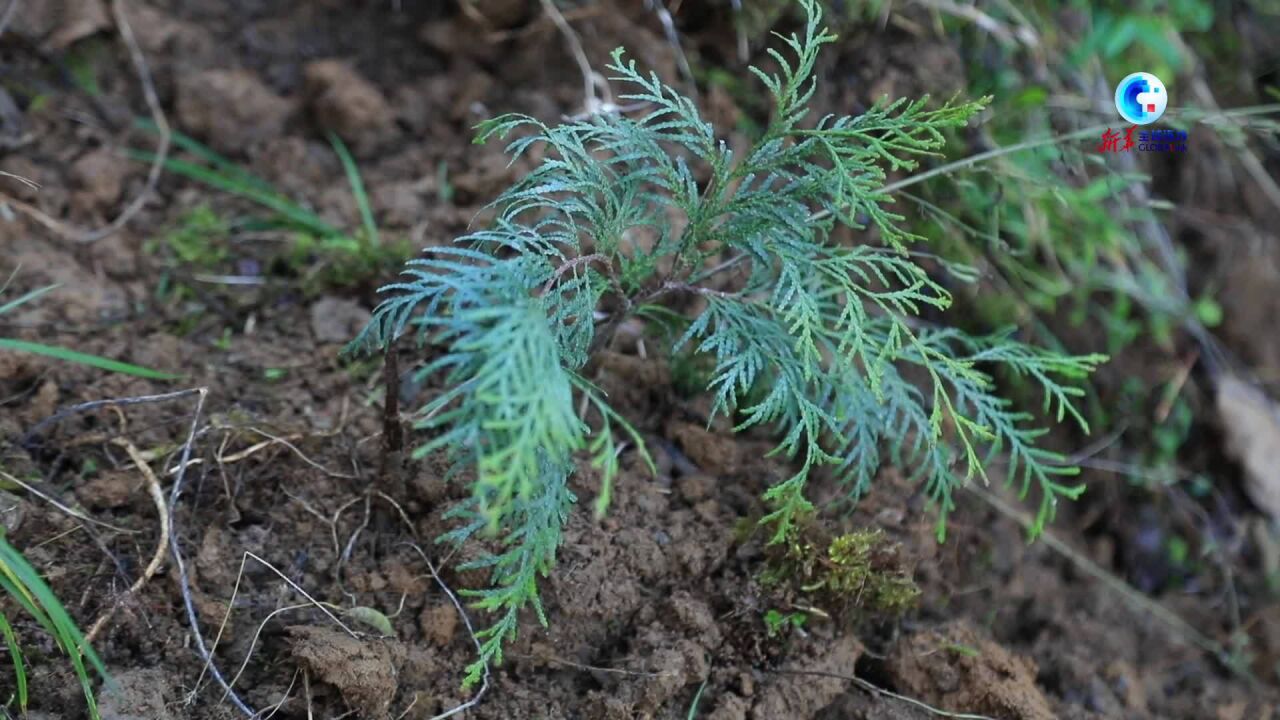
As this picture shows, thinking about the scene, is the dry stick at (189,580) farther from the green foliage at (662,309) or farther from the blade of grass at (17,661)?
the green foliage at (662,309)

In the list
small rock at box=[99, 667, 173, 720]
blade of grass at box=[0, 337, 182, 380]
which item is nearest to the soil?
small rock at box=[99, 667, 173, 720]

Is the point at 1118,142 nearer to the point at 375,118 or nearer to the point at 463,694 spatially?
the point at 375,118

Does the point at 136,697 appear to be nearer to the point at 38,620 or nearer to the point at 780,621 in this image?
the point at 38,620

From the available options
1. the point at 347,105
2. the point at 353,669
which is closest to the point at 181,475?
the point at 353,669

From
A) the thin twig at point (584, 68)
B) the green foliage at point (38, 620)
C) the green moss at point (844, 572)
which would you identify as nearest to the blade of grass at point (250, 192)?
the thin twig at point (584, 68)

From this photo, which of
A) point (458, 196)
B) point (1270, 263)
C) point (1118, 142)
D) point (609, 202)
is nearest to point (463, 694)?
point (609, 202)
